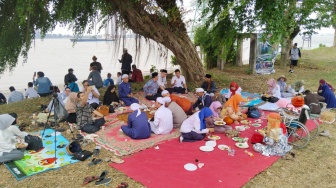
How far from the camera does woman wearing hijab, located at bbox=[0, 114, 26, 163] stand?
15.9ft

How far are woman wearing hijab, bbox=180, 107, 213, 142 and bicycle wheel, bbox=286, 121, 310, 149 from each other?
167 cm

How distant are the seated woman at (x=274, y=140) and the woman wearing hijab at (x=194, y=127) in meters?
1.22

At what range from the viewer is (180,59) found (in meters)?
11.2

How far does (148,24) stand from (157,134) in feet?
17.1

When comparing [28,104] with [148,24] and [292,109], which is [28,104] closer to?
[148,24]

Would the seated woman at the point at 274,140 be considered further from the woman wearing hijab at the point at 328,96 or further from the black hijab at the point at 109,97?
the black hijab at the point at 109,97

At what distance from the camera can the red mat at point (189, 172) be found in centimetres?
420

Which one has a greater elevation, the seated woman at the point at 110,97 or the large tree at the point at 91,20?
the large tree at the point at 91,20

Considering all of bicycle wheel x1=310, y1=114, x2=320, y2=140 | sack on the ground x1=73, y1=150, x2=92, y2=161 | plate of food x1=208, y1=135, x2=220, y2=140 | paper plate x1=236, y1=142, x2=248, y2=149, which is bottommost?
sack on the ground x1=73, y1=150, x2=92, y2=161

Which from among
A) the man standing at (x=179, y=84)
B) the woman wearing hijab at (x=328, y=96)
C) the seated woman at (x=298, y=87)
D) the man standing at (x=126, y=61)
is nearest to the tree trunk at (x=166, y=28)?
the man standing at (x=179, y=84)

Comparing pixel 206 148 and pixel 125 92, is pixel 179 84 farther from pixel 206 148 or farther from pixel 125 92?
pixel 206 148

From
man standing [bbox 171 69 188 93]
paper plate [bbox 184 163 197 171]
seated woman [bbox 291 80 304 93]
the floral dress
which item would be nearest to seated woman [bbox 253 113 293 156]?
the floral dress

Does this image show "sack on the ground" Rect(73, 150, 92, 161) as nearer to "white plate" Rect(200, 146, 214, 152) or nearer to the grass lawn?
the grass lawn

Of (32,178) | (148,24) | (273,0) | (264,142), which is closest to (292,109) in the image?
(264,142)
